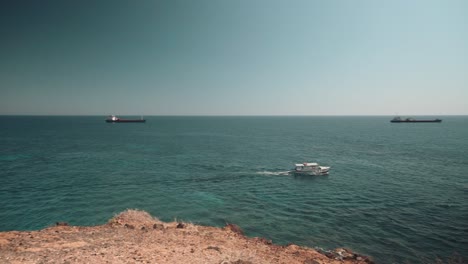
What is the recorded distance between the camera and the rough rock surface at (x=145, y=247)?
15.6m

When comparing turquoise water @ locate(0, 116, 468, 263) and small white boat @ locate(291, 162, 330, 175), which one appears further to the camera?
small white boat @ locate(291, 162, 330, 175)

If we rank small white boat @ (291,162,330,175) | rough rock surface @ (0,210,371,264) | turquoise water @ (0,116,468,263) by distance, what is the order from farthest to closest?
small white boat @ (291,162,330,175) < turquoise water @ (0,116,468,263) < rough rock surface @ (0,210,371,264)

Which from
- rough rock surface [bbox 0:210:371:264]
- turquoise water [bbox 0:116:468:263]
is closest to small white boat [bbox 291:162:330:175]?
turquoise water [bbox 0:116:468:263]

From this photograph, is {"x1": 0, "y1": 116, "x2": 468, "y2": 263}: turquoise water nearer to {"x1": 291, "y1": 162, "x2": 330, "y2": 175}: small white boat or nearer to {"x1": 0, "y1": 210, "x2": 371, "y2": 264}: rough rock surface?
{"x1": 291, "y1": 162, "x2": 330, "y2": 175}: small white boat

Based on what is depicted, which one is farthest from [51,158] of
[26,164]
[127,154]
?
[127,154]

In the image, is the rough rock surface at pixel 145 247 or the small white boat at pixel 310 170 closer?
the rough rock surface at pixel 145 247

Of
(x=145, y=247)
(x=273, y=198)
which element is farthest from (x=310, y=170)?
(x=145, y=247)

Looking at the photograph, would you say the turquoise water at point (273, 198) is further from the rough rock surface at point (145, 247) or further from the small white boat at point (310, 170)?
the rough rock surface at point (145, 247)

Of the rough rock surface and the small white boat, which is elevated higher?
the rough rock surface

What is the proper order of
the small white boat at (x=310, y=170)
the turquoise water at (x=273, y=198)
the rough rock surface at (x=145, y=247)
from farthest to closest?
the small white boat at (x=310, y=170) < the turquoise water at (x=273, y=198) < the rough rock surface at (x=145, y=247)

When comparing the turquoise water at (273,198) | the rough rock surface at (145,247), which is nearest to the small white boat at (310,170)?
the turquoise water at (273,198)

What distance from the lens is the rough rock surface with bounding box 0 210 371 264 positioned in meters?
15.6

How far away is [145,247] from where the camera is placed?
17.5 metres

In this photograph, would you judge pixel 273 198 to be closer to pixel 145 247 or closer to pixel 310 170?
pixel 310 170
